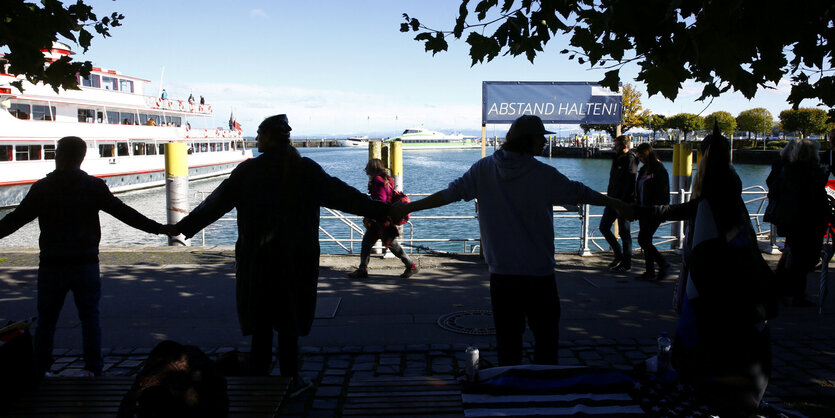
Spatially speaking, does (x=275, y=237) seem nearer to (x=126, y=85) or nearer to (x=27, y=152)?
(x=27, y=152)

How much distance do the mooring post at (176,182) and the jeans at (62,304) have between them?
23.8ft

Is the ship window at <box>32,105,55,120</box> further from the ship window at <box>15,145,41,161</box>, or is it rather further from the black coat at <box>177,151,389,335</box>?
the black coat at <box>177,151,389,335</box>

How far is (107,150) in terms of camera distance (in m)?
41.4

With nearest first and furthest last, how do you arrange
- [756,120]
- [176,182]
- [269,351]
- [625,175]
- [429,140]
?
[269,351] → [625,175] → [176,182] → [756,120] → [429,140]

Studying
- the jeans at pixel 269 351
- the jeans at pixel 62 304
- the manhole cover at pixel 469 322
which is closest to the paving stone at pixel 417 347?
the manhole cover at pixel 469 322

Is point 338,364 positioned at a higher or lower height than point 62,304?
lower

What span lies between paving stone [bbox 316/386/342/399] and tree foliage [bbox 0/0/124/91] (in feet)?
11.3

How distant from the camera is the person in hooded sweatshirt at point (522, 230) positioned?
11.7ft

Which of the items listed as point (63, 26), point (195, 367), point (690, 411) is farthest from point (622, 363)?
point (63, 26)

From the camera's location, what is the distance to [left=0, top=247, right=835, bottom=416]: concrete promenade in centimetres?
469

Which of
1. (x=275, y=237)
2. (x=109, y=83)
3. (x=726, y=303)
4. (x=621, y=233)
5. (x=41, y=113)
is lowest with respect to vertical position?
(x=621, y=233)

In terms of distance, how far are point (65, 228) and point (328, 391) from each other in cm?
225

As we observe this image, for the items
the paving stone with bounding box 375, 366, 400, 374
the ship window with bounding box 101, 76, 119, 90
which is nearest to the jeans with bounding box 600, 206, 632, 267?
the paving stone with bounding box 375, 366, 400, 374

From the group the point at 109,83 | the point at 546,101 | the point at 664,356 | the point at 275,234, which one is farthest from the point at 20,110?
the point at 664,356
